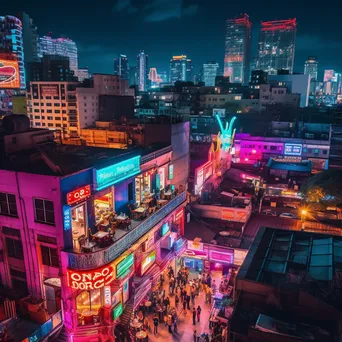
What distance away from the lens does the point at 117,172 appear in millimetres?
22469

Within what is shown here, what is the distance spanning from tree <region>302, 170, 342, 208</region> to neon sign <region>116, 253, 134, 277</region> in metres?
18.3

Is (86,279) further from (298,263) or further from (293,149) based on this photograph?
(293,149)

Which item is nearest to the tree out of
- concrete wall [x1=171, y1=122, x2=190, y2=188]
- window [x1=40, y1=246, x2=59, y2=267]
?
concrete wall [x1=171, y1=122, x2=190, y2=188]

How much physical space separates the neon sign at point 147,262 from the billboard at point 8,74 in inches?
1239

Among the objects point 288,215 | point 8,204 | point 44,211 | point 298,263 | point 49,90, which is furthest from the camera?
point 49,90

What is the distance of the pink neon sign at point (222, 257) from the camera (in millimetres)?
28797

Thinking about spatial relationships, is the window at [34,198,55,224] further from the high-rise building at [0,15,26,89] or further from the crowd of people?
the high-rise building at [0,15,26,89]

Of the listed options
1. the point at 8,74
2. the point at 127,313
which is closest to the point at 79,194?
the point at 127,313

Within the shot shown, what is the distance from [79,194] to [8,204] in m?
4.73

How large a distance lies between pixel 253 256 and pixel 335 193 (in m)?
15.6

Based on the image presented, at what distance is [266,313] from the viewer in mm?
13844

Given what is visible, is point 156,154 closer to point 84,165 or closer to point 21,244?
point 84,165

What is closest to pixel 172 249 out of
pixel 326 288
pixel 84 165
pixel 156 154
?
pixel 156 154

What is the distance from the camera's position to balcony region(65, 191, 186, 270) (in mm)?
18344
